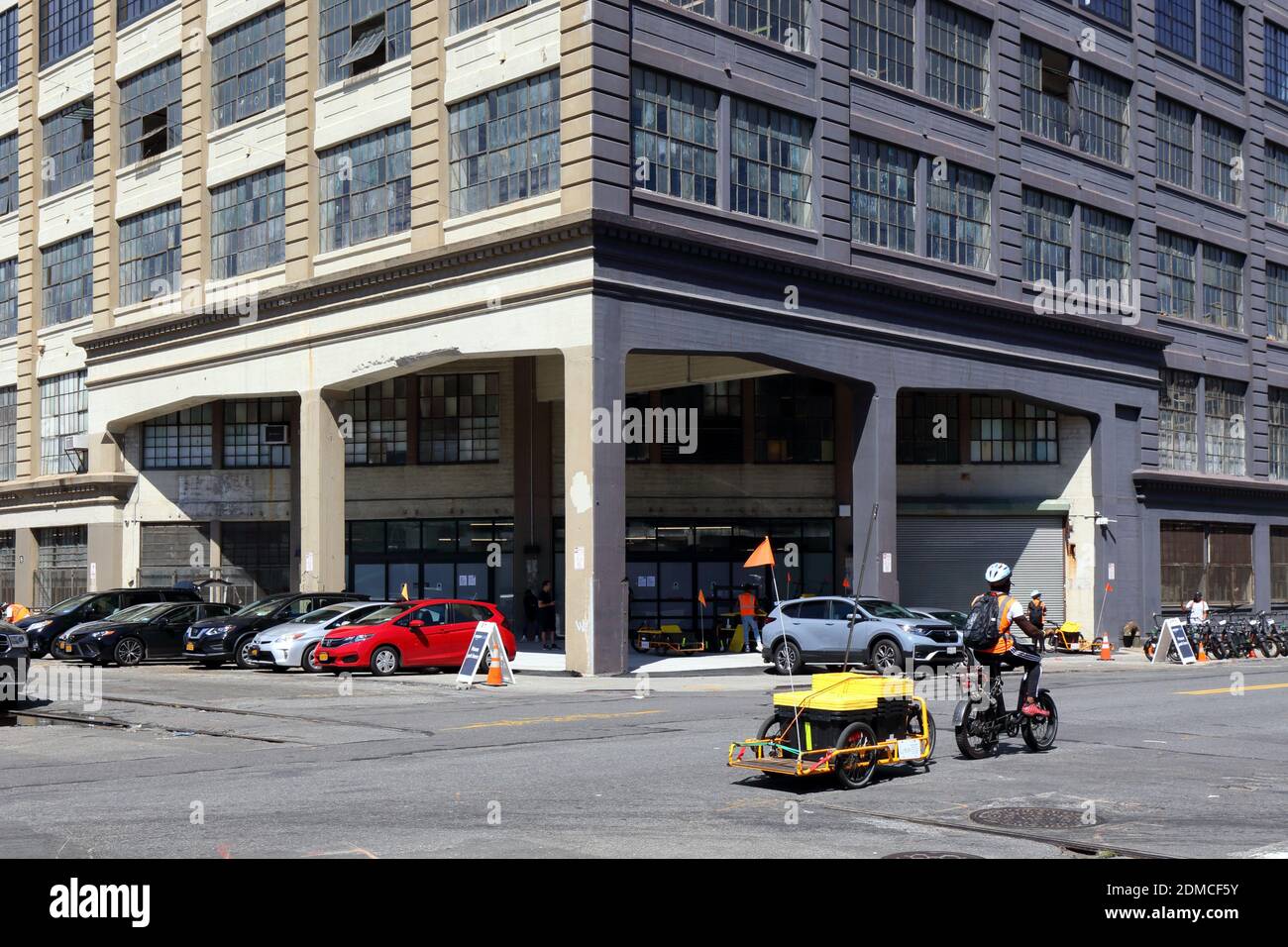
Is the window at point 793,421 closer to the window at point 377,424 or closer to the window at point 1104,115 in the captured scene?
the window at point 377,424

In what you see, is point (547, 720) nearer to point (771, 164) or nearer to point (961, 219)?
point (771, 164)

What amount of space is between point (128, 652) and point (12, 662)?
11.4 metres

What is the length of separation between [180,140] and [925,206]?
21.9 metres

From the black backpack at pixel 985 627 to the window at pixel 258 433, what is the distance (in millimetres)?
32544

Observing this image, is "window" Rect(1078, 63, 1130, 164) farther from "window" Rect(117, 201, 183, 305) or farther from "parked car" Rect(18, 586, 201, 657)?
"parked car" Rect(18, 586, 201, 657)

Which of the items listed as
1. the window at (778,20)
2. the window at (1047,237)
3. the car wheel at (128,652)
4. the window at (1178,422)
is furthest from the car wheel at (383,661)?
the window at (1178,422)

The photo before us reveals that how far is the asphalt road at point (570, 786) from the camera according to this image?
33.9ft

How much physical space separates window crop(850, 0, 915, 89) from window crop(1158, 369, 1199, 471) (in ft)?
49.5

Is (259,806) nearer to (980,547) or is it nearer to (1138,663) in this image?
(1138,663)

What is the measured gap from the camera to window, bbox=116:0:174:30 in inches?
1723

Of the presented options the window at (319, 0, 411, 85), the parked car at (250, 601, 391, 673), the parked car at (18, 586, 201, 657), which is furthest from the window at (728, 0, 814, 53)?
the parked car at (18, 586, 201, 657)

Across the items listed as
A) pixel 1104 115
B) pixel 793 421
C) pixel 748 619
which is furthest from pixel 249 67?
pixel 1104 115

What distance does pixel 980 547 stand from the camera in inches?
1641

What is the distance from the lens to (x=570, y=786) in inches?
515
